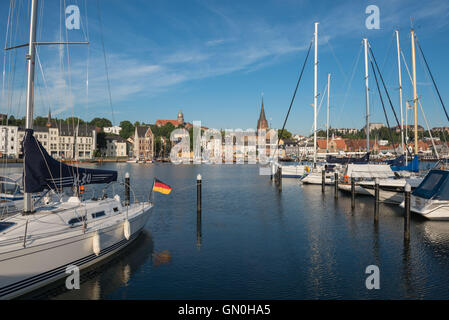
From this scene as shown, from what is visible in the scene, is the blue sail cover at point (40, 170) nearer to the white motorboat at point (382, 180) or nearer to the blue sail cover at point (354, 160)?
the white motorboat at point (382, 180)

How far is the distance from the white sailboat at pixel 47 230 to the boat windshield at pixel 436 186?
1941 cm

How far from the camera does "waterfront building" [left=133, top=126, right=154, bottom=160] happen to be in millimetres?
135250

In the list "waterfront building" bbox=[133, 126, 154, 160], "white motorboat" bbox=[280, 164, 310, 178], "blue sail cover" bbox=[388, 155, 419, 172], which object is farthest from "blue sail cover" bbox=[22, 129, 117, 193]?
"waterfront building" bbox=[133, 126, 154, 160]

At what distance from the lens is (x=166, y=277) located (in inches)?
497

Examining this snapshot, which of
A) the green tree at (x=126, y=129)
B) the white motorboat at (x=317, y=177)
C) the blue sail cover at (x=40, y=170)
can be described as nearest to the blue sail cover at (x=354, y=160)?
the white motorboat at (x=317, y=177)

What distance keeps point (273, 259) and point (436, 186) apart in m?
13.9

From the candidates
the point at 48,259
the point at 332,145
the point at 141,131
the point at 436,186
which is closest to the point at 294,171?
the point at 436,186

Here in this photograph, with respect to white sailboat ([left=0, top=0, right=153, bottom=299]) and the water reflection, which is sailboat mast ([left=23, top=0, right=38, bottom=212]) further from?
the water reflection

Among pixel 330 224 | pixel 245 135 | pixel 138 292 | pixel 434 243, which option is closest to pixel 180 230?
pixel 138 292

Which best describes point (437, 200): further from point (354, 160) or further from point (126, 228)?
point (126, 228)

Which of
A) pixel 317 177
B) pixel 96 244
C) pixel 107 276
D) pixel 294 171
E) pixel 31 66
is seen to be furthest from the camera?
pixel 294 171

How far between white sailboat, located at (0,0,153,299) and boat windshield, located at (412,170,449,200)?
1941cm

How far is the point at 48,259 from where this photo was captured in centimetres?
1051

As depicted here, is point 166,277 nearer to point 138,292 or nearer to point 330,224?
point 138,292
